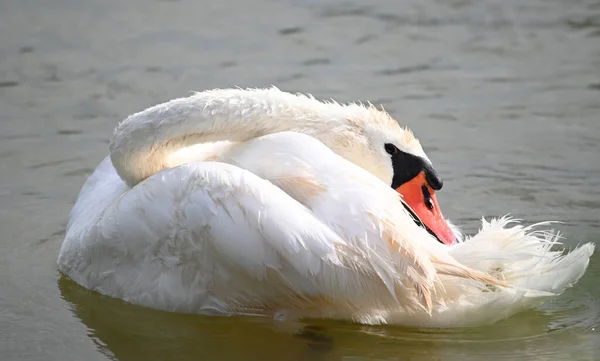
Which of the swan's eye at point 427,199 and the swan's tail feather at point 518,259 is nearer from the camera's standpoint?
the swan's tail feather at point 518,259

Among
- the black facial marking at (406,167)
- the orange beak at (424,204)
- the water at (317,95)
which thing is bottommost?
the water at (317,95)

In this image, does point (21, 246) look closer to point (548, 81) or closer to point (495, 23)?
point (548, 81)

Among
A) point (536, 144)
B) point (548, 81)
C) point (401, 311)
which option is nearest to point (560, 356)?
point (401, 311)

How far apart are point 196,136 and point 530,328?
2060mm

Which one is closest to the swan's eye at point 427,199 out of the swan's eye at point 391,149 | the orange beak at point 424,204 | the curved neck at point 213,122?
the orange beak at point 424,204

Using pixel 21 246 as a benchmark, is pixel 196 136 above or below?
above

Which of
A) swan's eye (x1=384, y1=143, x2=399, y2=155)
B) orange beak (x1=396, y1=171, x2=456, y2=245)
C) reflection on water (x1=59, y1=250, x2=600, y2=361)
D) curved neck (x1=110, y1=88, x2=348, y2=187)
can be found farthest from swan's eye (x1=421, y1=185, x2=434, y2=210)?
reflection on water (x1=59, y1=250, x2=600, y2=361)

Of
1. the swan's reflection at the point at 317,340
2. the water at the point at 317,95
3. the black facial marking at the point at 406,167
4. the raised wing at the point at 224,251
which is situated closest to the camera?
the raised wing at the point at 224,251

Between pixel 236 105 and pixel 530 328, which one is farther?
pixel 236 105

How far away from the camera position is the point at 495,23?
36.7 feet

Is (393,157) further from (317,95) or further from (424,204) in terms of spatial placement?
(317,95)

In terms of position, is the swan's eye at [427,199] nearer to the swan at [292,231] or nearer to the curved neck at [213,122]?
the swan at [292,231]

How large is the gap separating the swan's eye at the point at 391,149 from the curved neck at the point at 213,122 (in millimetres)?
267

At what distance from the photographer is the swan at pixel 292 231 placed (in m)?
5.33
